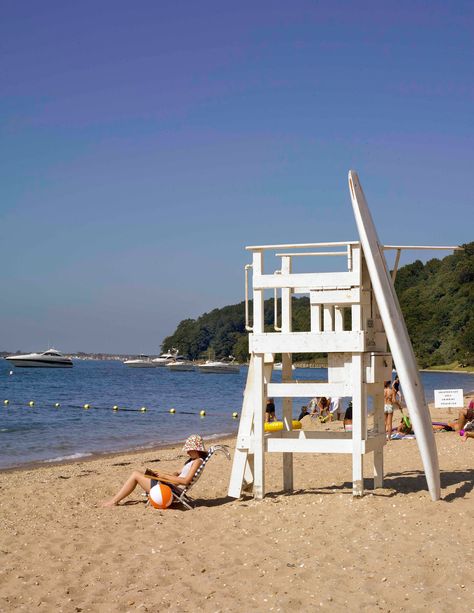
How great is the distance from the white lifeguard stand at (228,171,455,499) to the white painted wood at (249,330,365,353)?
12 millimetres

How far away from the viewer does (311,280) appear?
30.7ft

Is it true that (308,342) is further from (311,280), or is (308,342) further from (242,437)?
(242,437)

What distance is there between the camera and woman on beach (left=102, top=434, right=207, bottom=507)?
33.2ft

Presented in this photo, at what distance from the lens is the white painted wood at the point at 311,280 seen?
30.5 ft

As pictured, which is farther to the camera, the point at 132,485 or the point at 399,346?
the point at 132,485

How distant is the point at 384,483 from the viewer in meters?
10.9

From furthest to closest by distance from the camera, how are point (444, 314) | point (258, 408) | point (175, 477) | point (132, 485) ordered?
point (444, 314) → point (132, 485) → point (175, 477) → point (258, 408)

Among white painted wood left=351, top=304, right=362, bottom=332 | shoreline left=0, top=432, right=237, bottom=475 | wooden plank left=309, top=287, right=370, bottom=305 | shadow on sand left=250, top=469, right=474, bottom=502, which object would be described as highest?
wooden plank left=309, top=287, right=370, bottom=305

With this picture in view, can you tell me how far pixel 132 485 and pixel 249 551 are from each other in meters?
3.03

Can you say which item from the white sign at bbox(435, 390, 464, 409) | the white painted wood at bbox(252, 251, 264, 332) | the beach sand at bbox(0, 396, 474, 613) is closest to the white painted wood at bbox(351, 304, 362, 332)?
the white painted wood at bbox(252, 251, 264, 332)

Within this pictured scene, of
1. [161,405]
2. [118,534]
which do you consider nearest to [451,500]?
[118,534]

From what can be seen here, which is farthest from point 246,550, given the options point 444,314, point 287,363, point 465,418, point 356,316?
point 444,314

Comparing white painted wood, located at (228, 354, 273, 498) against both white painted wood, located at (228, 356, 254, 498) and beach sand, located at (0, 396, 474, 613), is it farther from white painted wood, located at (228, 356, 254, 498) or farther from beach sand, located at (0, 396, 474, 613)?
beach sand, located at (0, 396, 474, 613)

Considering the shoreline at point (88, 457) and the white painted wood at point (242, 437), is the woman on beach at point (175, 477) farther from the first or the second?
the shoreline at point (88, 457)
